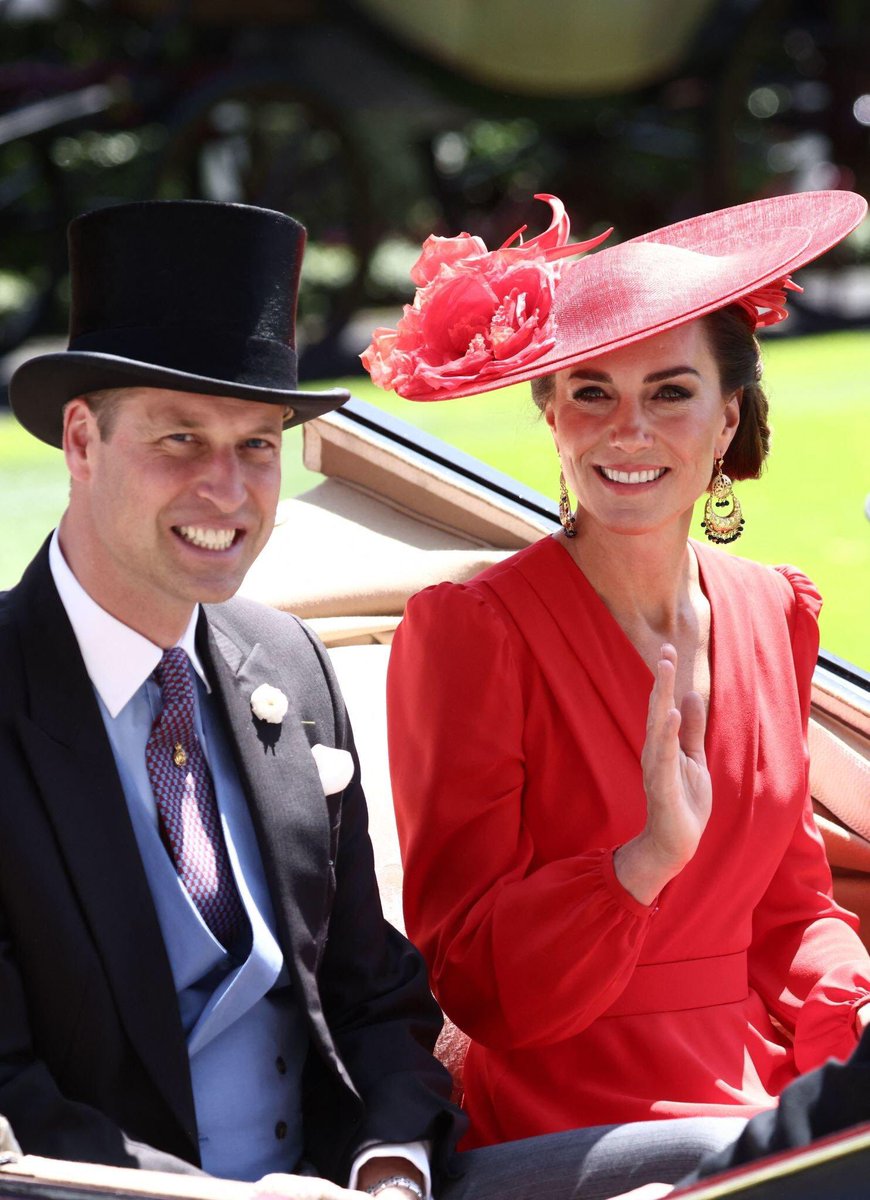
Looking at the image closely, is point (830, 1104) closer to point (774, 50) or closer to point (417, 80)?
point (417, 80)

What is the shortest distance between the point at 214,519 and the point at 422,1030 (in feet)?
2.04

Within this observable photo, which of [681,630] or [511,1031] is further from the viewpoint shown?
[681,630]

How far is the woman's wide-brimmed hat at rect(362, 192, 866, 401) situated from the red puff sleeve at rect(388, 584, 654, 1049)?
11.0 inches

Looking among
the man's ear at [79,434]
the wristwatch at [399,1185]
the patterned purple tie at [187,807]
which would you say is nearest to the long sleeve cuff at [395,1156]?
the wristwatch at [399,1185]

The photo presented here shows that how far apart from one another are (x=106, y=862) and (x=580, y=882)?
0.52m

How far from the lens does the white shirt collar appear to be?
70.4 inches

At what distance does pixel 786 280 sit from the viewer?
2.23 m

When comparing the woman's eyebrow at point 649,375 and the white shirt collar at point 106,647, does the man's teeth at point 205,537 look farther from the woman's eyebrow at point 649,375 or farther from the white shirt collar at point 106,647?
the woman's eyebrow at point 649,375

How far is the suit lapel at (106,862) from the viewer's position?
1711 mm

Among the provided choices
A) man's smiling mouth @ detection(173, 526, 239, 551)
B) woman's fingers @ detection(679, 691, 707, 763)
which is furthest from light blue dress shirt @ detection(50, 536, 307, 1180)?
woman's fingers @ detection(679, 691, 707, 763)

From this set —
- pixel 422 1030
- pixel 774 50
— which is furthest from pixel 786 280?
pixel 774 50

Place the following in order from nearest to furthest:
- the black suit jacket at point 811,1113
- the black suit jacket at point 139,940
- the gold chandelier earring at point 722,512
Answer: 1. the black suit jacket at point 811,1113
2. the black suit jacket at point 139,940
3. the gold chandelier earring at point 722,512

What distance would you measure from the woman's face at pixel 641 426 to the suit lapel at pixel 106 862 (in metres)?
0.69

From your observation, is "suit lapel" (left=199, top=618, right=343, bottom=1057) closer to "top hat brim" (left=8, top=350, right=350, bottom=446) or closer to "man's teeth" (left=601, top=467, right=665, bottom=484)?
"top hat brim" (left=8, top=350, right=350, bottom=446)
